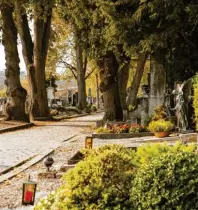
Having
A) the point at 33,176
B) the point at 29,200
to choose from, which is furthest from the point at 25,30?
the point at 29,200

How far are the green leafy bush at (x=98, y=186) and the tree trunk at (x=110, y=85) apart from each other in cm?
1652

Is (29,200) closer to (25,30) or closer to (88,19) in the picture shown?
(88,19)

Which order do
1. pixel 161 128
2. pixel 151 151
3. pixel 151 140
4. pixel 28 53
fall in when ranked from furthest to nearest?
pixel 28 53, pixel 161 128, pixel 151 140, pixel 151 151

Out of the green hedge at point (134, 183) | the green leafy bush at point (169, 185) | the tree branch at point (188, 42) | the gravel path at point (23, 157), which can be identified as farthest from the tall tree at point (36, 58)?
the green leafy bush at point (169, 185)

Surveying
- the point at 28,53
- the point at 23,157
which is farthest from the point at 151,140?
the point at 28,53

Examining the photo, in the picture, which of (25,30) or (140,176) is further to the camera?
(25,30)

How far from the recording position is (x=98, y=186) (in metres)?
4.17

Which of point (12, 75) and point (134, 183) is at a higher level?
point (12, 75)

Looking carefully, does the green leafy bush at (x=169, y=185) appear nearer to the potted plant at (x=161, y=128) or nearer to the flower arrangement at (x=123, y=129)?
the potted plant at (x=161, y=128)

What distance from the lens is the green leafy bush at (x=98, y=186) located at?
407 centimetres

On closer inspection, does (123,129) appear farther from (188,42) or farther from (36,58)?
(36,58)

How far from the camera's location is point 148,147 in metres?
4.56

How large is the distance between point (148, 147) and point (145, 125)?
12351 millimetres

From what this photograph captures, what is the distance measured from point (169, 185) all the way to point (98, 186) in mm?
731
